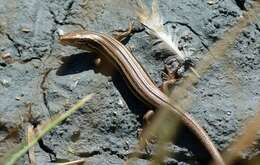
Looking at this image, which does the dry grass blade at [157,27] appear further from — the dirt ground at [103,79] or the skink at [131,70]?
the skink at [131,70]

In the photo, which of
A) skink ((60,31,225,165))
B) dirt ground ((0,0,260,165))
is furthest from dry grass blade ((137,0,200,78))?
skink ((60,31,225,165))

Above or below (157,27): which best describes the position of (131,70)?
below

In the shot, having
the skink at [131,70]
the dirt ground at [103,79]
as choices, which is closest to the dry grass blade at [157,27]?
the dirt ground at [103,79]

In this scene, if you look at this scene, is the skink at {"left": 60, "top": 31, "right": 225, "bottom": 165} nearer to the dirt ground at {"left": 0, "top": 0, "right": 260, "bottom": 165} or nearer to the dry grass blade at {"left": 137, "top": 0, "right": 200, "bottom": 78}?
the dirt ground at {"left": 0, "top": 0, "right": 260, "bottom": 165}

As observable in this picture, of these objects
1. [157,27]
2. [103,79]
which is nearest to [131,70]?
[103,79]

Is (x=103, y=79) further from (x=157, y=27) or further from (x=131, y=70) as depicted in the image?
(x=157, y=27)

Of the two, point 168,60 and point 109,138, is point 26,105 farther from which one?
point 168,60
